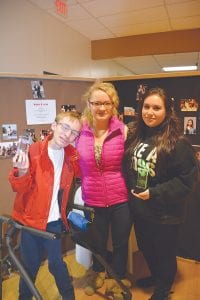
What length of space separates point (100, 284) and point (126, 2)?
327cm

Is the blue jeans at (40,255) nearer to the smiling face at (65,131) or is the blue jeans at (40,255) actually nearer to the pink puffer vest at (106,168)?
the pink puffer vest at (106,168)

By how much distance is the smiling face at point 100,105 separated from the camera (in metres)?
1.64

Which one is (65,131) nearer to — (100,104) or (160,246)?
(100,104)

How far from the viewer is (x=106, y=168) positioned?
Result: 169cm

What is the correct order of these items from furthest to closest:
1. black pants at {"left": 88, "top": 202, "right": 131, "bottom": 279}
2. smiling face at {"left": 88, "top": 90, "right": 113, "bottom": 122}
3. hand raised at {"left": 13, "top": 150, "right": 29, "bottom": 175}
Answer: black pants at {"left": 88, "top": 202, "right": 131, "bottom": 279}, smiling face at {"left": 88, "top": 90, "right": 113, "bottom": 122}, hand raised at {"left": 13, "top": 150, "right": 29, "bottom": 175}

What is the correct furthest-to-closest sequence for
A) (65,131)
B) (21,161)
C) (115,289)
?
(115,289) < (65,131) < (21,161)

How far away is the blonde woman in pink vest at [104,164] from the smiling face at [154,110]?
0.71ft

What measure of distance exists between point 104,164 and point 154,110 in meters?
0.42

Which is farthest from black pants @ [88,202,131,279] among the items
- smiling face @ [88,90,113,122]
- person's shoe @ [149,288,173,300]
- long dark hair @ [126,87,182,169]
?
smiling face @ [88,90,113,122]

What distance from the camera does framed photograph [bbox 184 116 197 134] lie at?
2.03 metres

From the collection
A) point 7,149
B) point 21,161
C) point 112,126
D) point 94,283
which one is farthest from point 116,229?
point 7,149

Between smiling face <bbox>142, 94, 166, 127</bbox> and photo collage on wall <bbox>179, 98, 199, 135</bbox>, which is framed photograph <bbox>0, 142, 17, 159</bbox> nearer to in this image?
smiling face <bbox>142, 94, 166, 127</bbox>

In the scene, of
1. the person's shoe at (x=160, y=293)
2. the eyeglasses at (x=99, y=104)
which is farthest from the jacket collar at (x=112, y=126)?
the person's shoe at (x=160, y=293)

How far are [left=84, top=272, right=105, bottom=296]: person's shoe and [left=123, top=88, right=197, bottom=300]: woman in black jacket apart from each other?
398 millimetres
